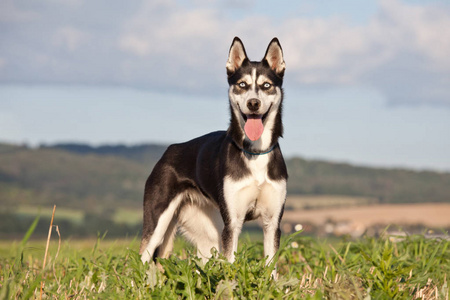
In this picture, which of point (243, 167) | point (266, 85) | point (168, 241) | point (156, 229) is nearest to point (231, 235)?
point (243, 167)

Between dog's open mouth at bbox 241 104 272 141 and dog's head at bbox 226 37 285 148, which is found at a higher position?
dog's head at bbox 226 37 285 148

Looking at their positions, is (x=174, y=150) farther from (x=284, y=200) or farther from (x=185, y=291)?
(x=185, y=291)

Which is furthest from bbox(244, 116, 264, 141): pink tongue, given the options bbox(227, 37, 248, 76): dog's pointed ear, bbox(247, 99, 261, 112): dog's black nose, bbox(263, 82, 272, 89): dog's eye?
bbox(227, 37, 248, 76): dog's pointed ear

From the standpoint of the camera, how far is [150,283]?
497 cm

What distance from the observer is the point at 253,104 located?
20.4ft

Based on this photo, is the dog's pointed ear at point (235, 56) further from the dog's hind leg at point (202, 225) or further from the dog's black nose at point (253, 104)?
the dog's hind leg at point (202, 225)

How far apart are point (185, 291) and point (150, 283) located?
45 centimetres

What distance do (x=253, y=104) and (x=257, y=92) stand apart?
30 centimetres

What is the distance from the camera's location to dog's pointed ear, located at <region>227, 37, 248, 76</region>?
6.91 metres

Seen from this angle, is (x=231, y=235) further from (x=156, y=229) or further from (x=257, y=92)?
(x=257, y=92)

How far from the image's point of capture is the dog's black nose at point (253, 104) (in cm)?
621

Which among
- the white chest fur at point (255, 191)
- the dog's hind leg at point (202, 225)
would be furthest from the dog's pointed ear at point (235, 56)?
the dog's hind leg at point (202, 225)

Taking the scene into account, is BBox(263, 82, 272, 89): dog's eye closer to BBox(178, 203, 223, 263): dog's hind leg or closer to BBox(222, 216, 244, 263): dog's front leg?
BBox(222, 216, 244, 263): dog's front leg

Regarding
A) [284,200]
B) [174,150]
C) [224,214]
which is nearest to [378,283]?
→ [284,200]
